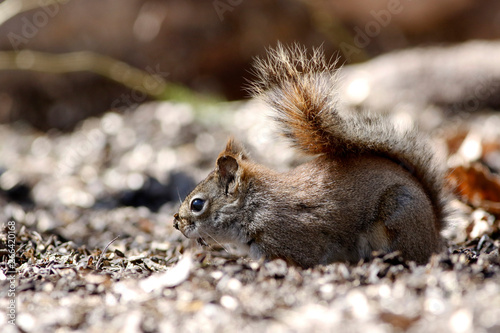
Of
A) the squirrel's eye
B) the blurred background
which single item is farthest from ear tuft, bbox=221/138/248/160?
the blurred background

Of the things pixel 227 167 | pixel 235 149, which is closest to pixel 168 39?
pixel 235 149

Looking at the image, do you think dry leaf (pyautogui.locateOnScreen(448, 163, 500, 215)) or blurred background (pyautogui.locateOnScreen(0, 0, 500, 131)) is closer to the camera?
dry leaf (pyautogui.locateOnScreen(448, 163, 500, 215))

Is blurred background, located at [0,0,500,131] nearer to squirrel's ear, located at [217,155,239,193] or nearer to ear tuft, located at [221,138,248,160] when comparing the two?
ear tuft, located at [221,138,248,160]

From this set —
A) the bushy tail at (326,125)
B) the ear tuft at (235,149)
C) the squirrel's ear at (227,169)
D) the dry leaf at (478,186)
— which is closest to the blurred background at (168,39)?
the dry leaf at (478,186)

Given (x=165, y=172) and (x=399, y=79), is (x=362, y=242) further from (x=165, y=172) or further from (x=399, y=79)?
(x=399, y=79)

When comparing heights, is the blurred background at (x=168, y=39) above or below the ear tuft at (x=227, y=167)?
above

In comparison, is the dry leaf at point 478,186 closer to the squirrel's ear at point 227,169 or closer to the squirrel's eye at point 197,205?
the squirrel's ear at point 227,169

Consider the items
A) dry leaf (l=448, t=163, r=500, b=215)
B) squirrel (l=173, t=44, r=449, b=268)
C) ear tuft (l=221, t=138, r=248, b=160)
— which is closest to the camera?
squirrel (l=173, t=44, r=449, b=268)
